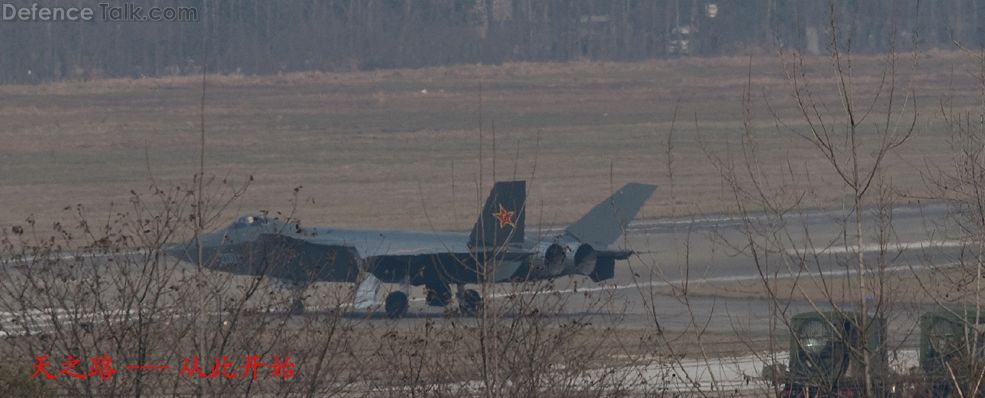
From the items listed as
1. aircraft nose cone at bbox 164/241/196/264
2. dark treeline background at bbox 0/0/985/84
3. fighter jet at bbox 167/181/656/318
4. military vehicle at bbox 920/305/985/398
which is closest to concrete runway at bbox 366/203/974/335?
fighter jet at bbox 167/181/656/318

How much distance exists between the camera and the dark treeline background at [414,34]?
130 meters

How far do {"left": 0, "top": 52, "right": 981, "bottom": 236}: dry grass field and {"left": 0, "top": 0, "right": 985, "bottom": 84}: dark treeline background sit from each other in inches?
351

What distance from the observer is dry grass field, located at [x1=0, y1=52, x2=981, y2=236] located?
66688mm

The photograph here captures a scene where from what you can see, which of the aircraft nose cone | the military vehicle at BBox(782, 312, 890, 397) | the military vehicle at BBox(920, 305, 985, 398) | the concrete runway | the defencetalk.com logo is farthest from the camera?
Answer: the defencetalk.com logo

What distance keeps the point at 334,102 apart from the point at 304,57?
2516cm

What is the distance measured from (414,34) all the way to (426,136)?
160 feet

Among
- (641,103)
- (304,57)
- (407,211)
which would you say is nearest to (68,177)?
(407,211)

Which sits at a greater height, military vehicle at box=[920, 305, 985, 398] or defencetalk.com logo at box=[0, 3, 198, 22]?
defencetalk.com logo at box=[0, 3, 198, 22]

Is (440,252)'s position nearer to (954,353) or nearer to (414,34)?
(954,353)

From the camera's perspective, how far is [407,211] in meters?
62.1

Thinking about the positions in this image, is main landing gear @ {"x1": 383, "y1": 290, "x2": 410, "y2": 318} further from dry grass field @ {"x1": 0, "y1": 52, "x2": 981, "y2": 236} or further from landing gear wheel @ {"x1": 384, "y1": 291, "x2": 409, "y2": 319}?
dry grass field @ {"x1": 0, "y1": 52, "x2": 981, "y2": 236}

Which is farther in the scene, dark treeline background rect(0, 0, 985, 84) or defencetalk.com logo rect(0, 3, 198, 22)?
dark treeline background rect(0, 0, 985, 84)

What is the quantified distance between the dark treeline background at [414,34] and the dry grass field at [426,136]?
8903 millimetres

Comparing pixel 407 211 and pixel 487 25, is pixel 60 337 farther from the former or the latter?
pixel 487 25
